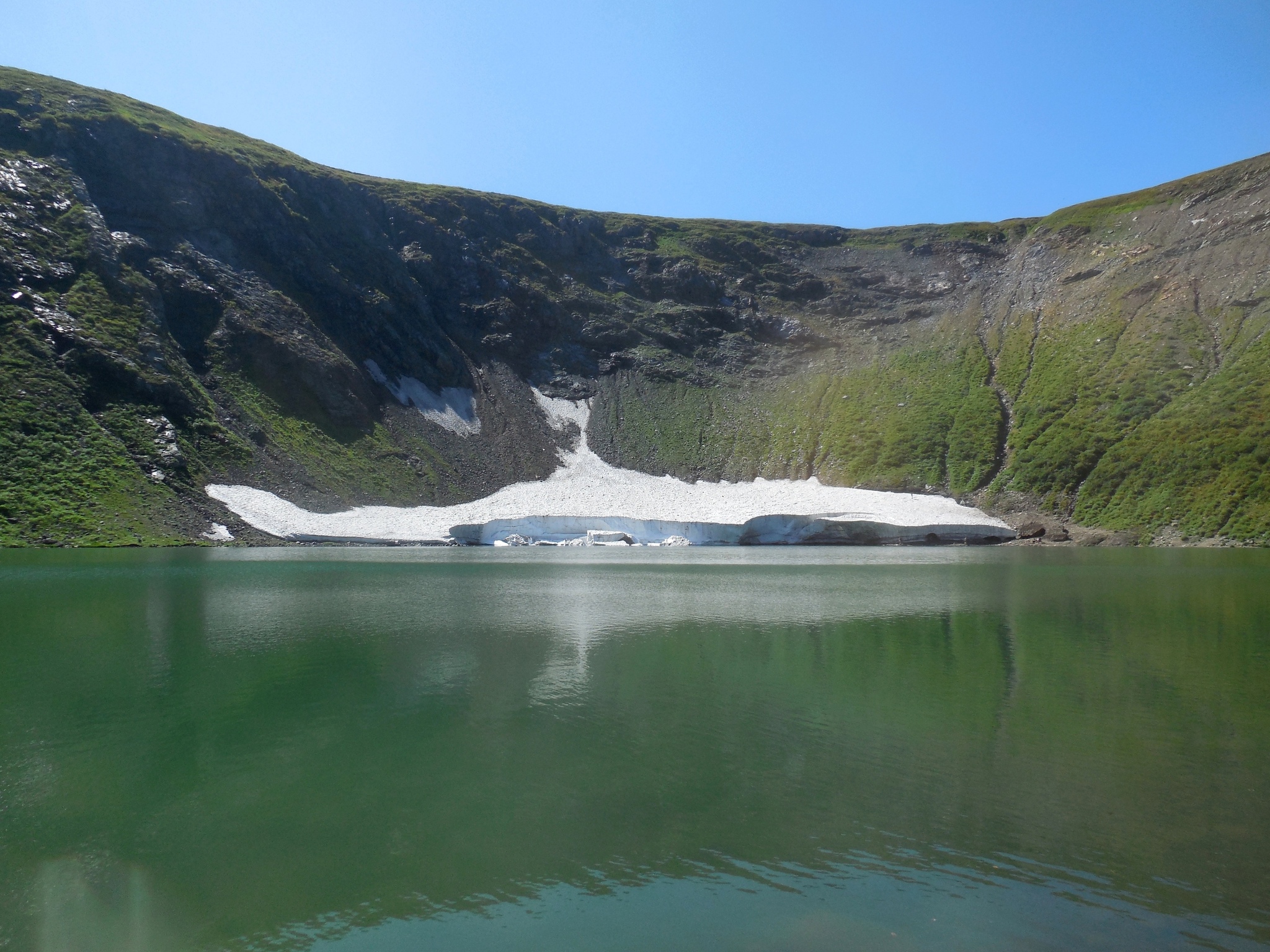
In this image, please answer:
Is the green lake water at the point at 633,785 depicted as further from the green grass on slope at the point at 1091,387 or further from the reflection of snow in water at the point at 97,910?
the green grass on slope at the point at 1091,387

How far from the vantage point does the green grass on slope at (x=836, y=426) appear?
75.1 m

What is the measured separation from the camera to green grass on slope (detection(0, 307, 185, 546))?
46125 millimetres

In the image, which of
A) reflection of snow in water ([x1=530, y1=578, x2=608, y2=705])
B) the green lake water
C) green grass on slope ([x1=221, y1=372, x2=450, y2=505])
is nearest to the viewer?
the green lake water

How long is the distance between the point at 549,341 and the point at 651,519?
129ft

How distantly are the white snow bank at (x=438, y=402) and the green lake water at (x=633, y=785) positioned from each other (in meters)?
61.7

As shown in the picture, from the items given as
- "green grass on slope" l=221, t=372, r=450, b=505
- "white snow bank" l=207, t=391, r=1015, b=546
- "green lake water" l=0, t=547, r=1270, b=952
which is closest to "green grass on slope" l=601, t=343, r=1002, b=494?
"white snow bank" l=207, t=391, r=1015, b=546

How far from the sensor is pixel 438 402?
82.9 meters

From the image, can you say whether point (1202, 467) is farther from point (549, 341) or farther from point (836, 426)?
point (549, 341)

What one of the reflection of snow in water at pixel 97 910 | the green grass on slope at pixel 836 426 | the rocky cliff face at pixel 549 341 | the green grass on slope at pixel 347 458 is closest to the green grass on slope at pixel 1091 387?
the rocky cliff face at pixel 549 341

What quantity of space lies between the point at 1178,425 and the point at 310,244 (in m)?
82.1

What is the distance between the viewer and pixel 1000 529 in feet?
205

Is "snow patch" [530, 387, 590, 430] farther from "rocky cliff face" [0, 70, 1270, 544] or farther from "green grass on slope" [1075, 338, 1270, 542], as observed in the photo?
"green grass on slope" [1075, 338, 1270, 542]

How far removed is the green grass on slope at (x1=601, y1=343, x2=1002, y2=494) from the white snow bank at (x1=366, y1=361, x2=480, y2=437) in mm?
15155

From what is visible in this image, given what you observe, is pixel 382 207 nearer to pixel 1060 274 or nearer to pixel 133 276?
pixel 133 276
